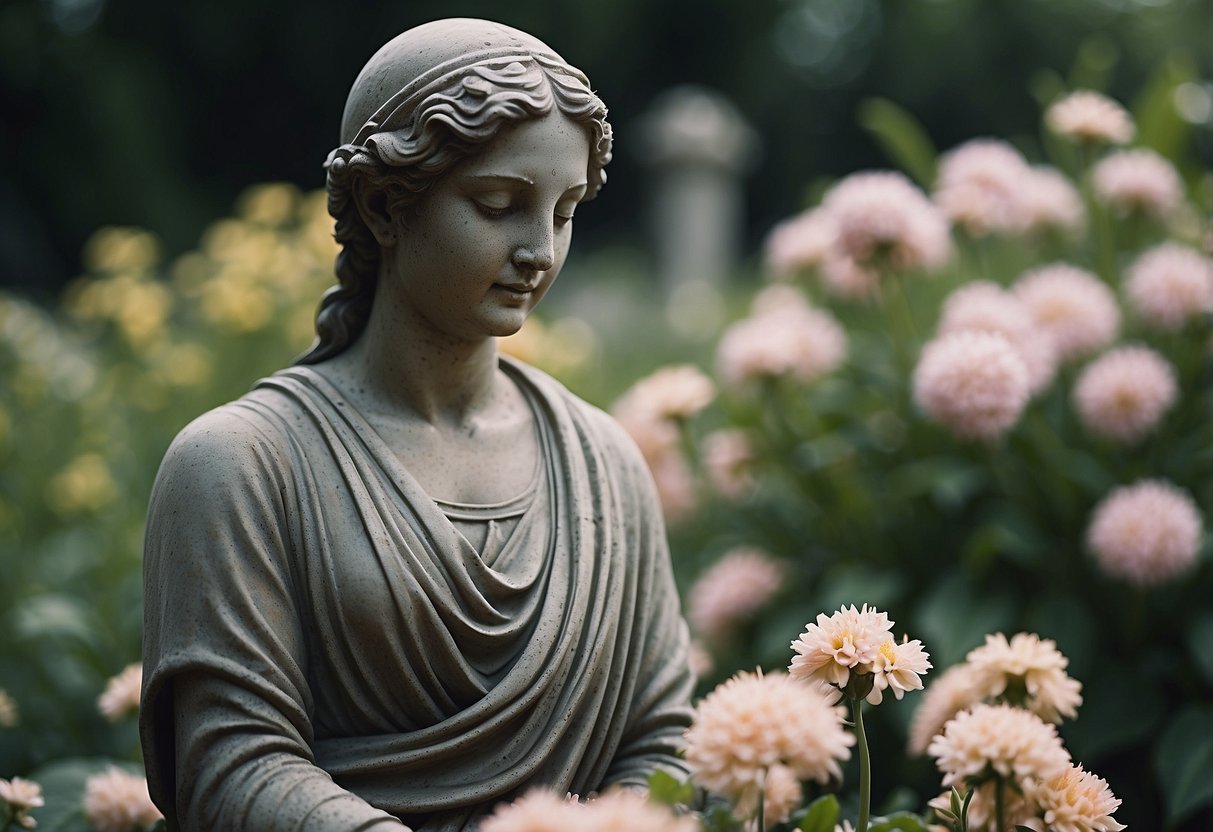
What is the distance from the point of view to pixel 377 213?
Result: 200 cm

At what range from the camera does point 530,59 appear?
1938 mm

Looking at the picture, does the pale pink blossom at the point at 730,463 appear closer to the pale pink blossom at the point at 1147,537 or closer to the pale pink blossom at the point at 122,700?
the pale pink blossom at the point at 1147,537

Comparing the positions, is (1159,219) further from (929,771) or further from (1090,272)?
(929,771)

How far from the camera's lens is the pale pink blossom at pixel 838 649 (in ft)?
5.43

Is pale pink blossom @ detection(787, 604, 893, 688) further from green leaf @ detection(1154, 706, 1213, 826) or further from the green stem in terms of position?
green leaf @ detection(1154, 706, 1213, 826)

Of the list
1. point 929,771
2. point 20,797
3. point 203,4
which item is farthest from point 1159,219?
point 203,4

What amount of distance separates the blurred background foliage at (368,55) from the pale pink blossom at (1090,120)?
25.2 feet

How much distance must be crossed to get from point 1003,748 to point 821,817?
0.87ft

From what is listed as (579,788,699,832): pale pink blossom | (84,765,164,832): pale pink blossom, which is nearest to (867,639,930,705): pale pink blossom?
(579,788,699,832): pale pink blossom

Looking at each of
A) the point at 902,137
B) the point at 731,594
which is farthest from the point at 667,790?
the point at 902,137

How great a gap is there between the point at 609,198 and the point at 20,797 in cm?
1838

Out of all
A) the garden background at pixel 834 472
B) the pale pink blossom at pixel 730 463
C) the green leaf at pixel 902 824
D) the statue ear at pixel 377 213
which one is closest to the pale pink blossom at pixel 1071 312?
the garden background at pixel 834 472

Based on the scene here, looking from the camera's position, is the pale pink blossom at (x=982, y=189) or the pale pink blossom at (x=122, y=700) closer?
the pale pink blossom at (x=122, y=700)

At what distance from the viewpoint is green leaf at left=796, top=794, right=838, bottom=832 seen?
5.63 feet
